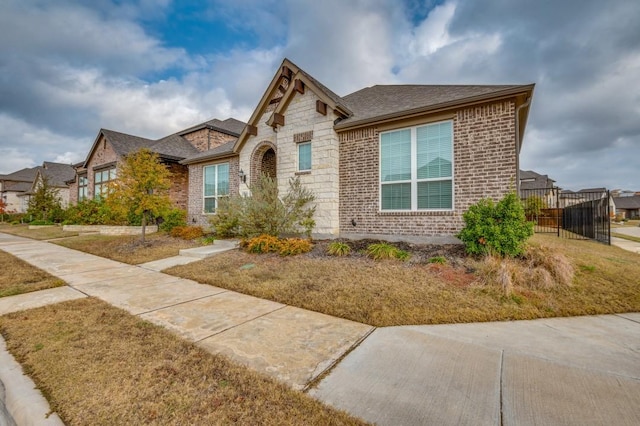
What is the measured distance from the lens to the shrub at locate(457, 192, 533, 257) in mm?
5863

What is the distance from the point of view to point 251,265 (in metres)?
6.84

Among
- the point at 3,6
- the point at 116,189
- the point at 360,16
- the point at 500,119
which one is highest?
the point at 360,16

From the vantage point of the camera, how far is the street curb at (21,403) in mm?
1931

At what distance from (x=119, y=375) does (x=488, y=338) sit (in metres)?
3.78

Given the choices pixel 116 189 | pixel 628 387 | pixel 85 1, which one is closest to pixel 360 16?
pixel 85 1

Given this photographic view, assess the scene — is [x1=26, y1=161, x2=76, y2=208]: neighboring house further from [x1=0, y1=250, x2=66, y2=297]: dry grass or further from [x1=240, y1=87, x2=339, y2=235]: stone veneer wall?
[x1=240, y1=87, x2=339, y2=235]: stone veneer wall

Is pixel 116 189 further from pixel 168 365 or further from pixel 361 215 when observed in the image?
pixel 168 365

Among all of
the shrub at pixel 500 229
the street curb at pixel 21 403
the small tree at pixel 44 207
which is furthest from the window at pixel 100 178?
the shrub at pixel 500 229

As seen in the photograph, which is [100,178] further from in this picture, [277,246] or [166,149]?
[277,246]

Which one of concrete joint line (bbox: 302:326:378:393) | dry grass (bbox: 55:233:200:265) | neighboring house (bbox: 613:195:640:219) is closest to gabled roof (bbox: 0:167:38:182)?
dry grass (bbox: 55:233:200:265)

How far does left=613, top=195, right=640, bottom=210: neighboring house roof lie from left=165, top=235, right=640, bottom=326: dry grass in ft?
267

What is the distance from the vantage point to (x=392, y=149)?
28.8ft

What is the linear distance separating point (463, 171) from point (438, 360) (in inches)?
245

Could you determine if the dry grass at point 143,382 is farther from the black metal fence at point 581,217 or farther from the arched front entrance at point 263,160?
the arched front entrance at point 263,160
